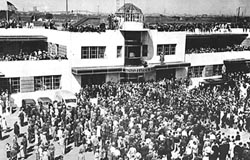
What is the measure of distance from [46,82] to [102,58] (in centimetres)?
595

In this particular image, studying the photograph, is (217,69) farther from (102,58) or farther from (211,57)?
(102,58)

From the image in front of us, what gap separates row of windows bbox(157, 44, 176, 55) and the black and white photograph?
112 mm

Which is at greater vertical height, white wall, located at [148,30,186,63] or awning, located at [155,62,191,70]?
white wall, located at [148,30,186,63]

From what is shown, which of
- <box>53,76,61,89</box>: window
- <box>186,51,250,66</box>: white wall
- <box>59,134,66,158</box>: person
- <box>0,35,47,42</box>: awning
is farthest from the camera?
<box>186,51,250,66</box>: white wall

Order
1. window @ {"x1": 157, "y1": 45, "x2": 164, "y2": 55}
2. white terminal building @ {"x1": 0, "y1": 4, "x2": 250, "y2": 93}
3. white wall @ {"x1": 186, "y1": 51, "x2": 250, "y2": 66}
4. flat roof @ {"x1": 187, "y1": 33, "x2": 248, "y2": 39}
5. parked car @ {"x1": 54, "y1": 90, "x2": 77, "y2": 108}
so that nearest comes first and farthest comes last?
1. parked car @ {"x1": 54, "y1": 90, "x2": 77, "y2": 108}
2. white terminal building @ {"x1": 0, "y1": 4, "x2": 250, "y2": 93}
3. window @ {"x1": 157, "y1": 45, "x2": 164, "y2": 55}
4. white wall @ {"x1": 186, "y1": 51, "x2": 250, "y2": 66}
5. flat roof @ {"x1": 187, "y1": 33, "x2": 248, "y2": 39}

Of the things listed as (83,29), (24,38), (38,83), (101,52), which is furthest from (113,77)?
(24,38)

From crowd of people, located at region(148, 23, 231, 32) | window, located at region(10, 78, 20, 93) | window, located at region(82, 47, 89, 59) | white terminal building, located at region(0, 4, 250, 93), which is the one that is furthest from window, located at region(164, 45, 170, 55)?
window, located at region(10, 78, 20, 93)

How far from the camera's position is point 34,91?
1193 inches

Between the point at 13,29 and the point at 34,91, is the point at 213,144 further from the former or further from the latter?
the point at 13,29

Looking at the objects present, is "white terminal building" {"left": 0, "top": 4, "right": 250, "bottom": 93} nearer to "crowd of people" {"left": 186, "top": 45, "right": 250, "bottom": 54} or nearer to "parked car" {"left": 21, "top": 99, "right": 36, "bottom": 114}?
"crowd of people" {"left": 186, "top": 45, "right": 250, "bottom": 54}

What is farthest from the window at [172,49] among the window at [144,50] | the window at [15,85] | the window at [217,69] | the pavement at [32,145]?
the window at [15,85]

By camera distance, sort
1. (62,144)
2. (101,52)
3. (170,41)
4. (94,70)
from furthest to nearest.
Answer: (170,41), (101,52), (94,70), (62,144)

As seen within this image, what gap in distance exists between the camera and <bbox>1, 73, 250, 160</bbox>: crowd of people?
58.6 ft

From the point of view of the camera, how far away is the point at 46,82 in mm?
30969
